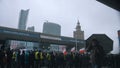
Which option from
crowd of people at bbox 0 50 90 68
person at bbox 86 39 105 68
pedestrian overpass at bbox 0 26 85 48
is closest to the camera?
person at bbox 86 39 105 68

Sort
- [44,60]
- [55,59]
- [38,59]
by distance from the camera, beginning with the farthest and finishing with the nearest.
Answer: [44,60]
[55,59]
[38,59]

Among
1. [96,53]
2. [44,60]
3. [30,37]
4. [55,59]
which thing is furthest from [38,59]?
[30,37]

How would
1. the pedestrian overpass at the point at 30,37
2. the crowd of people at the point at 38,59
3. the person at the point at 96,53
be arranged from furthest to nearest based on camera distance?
the pedestrian overpass at the point at 30,37
the crowd of people at the point at 38,59
the person at the point at 96,53

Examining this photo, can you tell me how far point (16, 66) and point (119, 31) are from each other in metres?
11.5

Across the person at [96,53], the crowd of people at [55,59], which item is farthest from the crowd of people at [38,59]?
the person at [96,53]

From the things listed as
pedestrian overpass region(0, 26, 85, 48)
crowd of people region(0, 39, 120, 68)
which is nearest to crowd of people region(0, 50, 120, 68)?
crowd of people region(0, 39, 120, 68)

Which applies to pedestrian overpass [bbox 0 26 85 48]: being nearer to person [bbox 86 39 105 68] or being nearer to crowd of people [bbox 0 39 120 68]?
crowd of people [bbox 0 39 120 68]

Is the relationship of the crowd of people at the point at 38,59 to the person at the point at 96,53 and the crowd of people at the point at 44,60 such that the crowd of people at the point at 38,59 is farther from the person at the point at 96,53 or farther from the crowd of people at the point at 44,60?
the person at the point at 96,53

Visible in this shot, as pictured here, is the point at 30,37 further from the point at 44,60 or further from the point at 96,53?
the point at 96,53

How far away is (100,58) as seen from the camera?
8406 millimetres

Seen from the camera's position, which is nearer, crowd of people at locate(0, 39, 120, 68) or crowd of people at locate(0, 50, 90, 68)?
crowd of people at locate(0, 39, 120, 68)

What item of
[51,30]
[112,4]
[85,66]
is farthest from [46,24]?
[112,4]

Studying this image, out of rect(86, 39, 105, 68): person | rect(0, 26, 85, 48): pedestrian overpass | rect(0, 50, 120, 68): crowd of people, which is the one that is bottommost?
rect(0, 50, 120, 68): crowd of people

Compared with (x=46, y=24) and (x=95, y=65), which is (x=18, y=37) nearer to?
(x=95, y=65)
